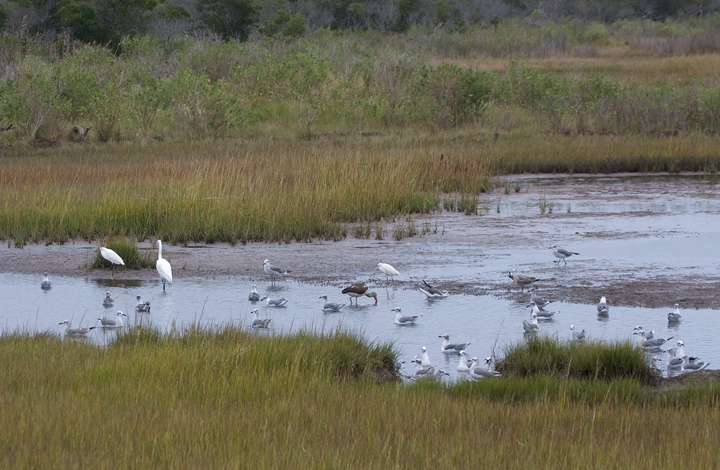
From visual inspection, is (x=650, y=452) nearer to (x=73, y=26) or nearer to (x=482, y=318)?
(x=482, y=318)

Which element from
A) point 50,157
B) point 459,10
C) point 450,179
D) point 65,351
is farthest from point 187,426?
point 459,10

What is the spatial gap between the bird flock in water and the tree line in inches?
1092

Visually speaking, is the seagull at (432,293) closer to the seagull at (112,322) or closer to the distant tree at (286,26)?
the seagull at (112,322)

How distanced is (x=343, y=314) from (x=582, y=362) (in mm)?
3341

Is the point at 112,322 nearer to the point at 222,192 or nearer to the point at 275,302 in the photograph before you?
the point at 275,302

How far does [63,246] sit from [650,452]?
1063cm

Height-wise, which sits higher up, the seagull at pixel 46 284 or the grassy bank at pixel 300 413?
the grassy bank at pixel 300 413

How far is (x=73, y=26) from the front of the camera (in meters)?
38.5

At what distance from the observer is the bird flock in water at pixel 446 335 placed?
7.45 meters

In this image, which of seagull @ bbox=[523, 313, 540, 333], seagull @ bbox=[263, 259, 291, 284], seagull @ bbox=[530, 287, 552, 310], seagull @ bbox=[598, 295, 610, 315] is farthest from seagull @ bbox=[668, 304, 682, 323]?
seagull @ bbox=[263, 259, 291, 284]

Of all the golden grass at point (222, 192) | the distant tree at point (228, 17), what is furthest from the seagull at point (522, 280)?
the distant tree at point (228, 17)

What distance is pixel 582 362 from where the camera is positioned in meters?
7.16

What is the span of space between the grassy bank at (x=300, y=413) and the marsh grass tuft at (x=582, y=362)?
39 cm

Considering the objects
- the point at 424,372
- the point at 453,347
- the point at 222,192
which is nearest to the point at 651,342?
the point at 453,347
